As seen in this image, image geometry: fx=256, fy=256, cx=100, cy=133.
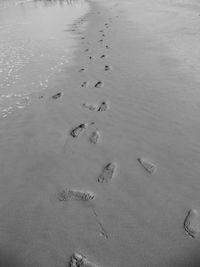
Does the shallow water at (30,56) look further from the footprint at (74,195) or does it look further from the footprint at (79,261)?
the footprint at (79,261)

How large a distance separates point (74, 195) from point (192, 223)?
1.75m

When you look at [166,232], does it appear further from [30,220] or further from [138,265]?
[30,220]

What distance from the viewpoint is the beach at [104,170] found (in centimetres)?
324

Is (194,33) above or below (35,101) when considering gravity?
above

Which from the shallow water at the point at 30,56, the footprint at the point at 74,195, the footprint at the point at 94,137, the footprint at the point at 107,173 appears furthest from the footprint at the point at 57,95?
the footprint at the point at 74,195

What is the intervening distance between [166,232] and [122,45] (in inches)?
392

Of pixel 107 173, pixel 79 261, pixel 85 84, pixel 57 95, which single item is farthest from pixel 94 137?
pixel 85 84

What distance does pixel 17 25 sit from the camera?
734 inches

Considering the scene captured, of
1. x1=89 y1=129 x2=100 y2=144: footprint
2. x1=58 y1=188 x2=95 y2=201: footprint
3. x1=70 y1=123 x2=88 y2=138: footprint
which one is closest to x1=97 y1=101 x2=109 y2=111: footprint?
x1=70 y1=123 x2=88 y2=138: footprint

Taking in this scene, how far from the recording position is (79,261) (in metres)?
3.09

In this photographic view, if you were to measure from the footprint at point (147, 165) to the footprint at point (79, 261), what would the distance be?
181 centimetres

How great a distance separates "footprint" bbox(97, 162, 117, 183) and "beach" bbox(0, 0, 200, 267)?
0.02 m

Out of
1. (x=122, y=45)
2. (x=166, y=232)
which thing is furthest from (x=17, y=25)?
(x=166, y=232)

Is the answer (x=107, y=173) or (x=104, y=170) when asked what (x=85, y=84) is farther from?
(x=107, y=173)
